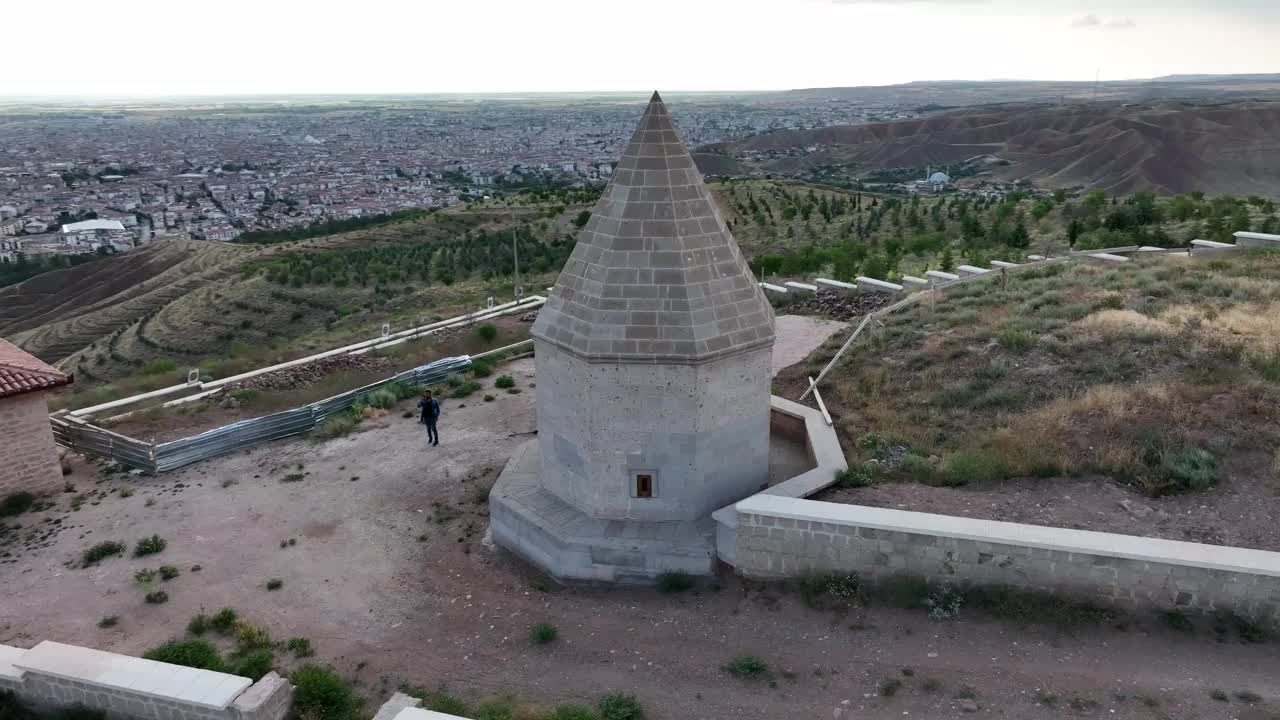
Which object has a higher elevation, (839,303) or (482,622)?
(839,303)

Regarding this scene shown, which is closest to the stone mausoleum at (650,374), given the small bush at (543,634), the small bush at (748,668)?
the small bush at (543,634)

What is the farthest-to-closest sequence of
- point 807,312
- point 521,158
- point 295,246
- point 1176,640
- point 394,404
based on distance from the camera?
point 521,158 < point 295,246 < point 807,312 < point 394,404 < point 1176,640

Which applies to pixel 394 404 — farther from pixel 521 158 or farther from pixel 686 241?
pixel 521 158

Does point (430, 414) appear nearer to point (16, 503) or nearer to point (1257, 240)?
point (16, 503)

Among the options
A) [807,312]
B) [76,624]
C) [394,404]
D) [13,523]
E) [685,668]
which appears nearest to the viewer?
[685,668]

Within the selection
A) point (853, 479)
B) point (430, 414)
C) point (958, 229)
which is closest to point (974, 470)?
point (853, 479)

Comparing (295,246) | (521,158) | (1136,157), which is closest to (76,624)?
(295,246)
